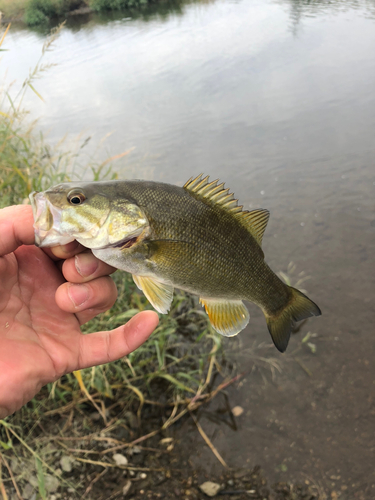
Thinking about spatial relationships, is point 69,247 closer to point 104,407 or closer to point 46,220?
point 46,220

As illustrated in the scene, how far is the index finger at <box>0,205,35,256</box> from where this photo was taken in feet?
6.32

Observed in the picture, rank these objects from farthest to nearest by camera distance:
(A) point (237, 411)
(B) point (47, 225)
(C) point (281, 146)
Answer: (C) point (281, 146), (A) point (237, 411), (B) point (47, 225)

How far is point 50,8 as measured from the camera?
26.6 m

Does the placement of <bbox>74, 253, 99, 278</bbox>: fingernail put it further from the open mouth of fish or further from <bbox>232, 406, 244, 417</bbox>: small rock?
<bbox>232, 406, 244, 417</bbox>: small rock

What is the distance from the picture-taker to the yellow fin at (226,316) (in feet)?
7.41

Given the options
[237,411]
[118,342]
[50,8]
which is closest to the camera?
[118,342]

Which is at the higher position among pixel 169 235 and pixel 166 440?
pixel 169 235

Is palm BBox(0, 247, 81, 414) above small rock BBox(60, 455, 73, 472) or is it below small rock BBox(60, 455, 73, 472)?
above

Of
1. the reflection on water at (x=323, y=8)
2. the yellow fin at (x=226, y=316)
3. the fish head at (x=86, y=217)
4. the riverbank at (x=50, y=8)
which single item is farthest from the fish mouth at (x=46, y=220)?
the riverbank at (x=50, y=8)

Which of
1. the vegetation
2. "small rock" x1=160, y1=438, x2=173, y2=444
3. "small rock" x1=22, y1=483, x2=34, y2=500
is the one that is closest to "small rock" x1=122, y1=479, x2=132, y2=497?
the vegetation

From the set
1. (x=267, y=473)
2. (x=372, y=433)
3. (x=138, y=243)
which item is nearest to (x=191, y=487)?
(x=267, y=473)

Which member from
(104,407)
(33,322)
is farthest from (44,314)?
(104,407)

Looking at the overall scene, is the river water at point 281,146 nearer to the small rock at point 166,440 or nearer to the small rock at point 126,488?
the small rock at point 166,440

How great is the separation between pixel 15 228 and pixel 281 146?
8.42m
